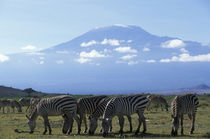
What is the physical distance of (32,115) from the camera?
21094mm

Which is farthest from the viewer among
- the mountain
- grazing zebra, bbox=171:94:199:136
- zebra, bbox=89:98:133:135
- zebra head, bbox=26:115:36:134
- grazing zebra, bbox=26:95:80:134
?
the mountain

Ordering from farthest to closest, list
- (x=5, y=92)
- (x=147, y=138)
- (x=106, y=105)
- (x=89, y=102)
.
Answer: (x=5, y=92)
(x=89, y=102)
(x=106, y=105)
(x=147, y=138)

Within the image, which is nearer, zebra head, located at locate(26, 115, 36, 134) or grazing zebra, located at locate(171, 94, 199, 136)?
grazing zebra, located at locate(171, 94, 199, 136)

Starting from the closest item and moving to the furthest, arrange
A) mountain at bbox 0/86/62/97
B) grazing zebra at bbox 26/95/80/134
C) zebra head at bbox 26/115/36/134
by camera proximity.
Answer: grazing zebra at bbox 26/95/80/134 → zebra head at bbox 26/115/36/134 → mountain at bbox 0/86/62/97

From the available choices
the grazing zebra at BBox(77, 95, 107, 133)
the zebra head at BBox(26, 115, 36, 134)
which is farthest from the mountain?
the grazing zebra at BBox(77, 95, 107, 133)

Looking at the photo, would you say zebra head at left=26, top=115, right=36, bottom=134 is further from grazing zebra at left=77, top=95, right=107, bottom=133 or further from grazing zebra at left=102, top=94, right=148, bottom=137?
grazing zebra at left=102, top=94, right=148, bottom=137

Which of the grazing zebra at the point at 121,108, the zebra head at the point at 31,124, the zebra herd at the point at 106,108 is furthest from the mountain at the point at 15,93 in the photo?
the grazing zebra at the point at 121,108

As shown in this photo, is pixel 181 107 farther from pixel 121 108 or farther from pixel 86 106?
pixel 86 106

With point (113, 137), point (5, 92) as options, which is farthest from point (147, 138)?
point (5, 92)

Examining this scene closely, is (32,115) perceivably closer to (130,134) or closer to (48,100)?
(48,100)

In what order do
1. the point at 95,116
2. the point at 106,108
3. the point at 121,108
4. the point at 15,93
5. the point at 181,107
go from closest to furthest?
the point at 106,108, the point at 121,108, the point at 181,107, the point at 95,116, the point at 15,93

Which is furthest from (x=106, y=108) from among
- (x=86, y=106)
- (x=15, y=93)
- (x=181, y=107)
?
(x=15, y=93)

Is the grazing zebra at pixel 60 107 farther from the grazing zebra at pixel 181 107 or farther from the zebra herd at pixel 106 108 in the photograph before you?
the grazing zebra at pixel 181 107

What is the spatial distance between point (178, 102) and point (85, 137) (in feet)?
18.9
